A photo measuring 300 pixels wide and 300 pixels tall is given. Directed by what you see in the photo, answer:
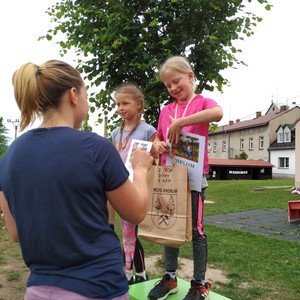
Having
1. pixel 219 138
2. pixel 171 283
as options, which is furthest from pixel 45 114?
pixel 219 138

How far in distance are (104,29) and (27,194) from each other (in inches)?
136

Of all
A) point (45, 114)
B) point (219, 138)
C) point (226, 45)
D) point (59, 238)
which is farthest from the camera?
point (219, 138)

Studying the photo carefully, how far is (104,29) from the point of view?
14.4 feet

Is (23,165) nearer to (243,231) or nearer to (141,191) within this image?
(141,191)

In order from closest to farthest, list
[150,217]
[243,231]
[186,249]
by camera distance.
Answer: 1. [150,217]
2. [186,249]
3. [243,231]

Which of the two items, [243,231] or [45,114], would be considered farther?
[243,231]

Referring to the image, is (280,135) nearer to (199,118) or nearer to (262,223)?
(262,223)

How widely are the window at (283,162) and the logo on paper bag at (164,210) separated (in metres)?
41.7

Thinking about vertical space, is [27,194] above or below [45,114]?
below

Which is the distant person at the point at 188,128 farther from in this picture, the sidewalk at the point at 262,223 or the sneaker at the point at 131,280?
the sidewalk at the point at 262,223

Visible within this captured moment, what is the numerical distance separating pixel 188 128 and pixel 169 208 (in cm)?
63

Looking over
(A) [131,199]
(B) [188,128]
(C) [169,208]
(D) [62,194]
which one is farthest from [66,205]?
(B) [188,128]

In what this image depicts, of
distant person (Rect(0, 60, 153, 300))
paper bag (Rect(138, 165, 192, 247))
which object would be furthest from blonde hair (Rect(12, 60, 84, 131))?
paper bag (Rect(138, 165, 192, 247))

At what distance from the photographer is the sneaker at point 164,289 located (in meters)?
2.68
